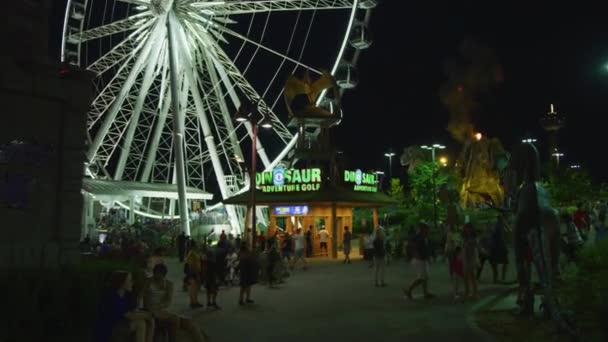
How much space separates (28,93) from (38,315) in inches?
174

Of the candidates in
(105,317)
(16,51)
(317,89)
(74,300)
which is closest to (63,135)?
(16,51)

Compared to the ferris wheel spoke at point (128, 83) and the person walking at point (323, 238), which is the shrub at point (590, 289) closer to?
the person walking at point (323, 238)

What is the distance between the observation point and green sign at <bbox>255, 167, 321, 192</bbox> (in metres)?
30.5

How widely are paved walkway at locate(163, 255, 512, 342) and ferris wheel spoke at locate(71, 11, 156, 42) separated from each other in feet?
61.5

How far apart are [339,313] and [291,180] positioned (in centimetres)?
1844

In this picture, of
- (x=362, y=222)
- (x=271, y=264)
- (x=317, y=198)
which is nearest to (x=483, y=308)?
(x=271, y=264)

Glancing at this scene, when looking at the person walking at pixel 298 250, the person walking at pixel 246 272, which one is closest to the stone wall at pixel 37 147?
the person walking at pixel 246 272

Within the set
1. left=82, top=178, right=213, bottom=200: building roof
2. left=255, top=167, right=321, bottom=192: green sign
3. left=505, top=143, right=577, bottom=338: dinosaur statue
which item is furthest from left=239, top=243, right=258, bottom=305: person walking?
left=82, top=178, right=213, bottom=200: building roof

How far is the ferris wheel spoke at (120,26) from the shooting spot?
1305 inches

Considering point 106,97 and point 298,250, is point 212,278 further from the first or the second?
point 106,97

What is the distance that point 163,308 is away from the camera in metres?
8.41

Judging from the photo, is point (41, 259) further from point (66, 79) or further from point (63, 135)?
point (66, 79)

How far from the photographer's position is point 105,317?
7.12 meters

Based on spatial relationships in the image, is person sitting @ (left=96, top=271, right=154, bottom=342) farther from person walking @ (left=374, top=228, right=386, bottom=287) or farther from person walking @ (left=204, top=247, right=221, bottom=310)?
person walking @ (left=374, top=228, right=386, bottom=287)
